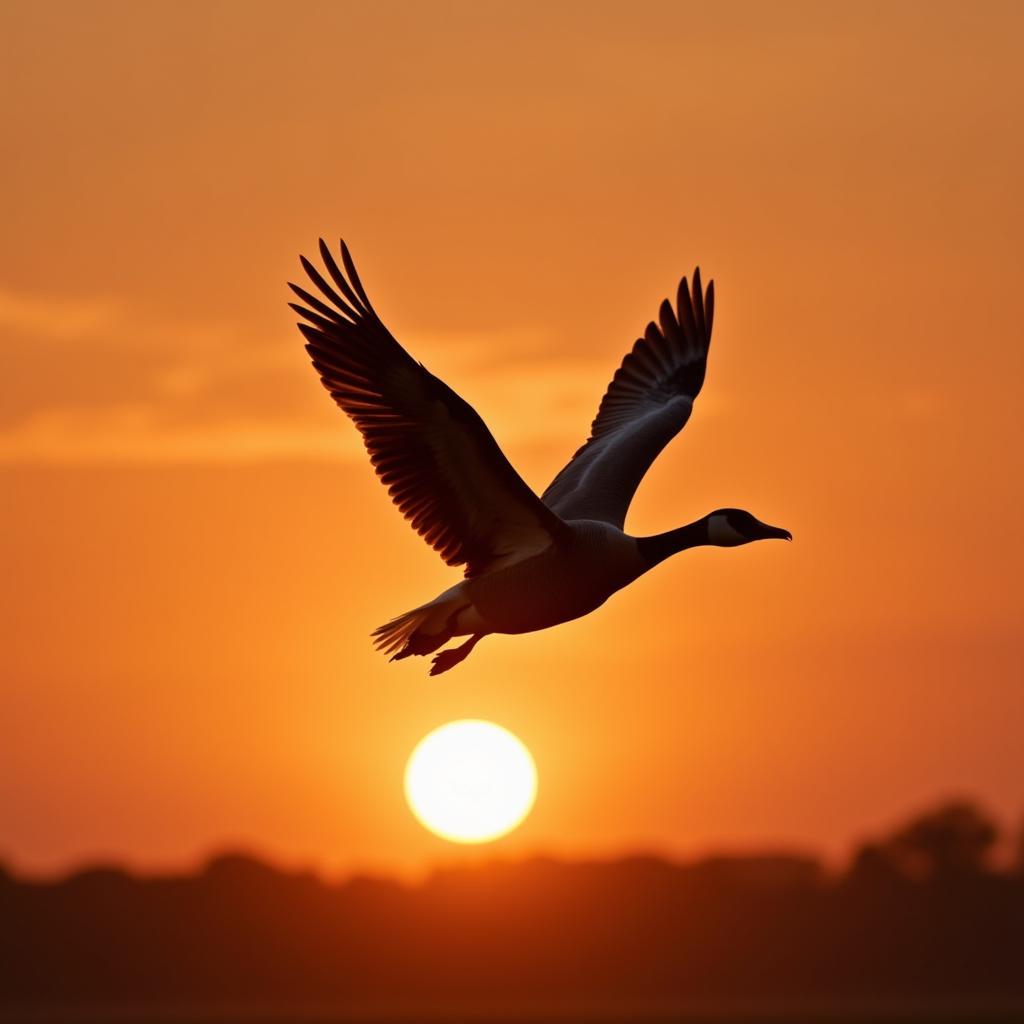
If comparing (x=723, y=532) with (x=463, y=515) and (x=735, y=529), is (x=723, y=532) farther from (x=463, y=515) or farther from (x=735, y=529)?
(x=463, y=515)

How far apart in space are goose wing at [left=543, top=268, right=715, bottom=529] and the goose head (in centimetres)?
87

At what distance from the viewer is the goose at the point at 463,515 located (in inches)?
551

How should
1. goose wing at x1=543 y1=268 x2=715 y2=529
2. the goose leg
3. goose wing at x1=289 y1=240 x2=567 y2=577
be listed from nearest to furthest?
goose wing at x1=289 y1=240 x2=567 y2=577 < the goose leg < goose wing at x1=543 y1=268 x2=715 y2=529

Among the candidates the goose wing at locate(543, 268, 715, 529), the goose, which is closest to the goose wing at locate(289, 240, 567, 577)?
the goose

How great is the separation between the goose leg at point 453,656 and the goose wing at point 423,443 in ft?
2.09

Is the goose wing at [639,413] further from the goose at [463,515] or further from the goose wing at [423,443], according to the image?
the goose wing at [423,443]

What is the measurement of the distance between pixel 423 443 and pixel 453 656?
200cm

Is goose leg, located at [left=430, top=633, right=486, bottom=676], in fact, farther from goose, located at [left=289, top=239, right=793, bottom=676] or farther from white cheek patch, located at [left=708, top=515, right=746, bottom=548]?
white cheek patch, located at [left=708, top=515, right=746, bottom=548]

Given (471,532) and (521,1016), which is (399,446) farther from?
(521,1016)

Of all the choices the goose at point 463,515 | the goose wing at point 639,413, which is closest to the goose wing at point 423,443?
the goose at point 463,515

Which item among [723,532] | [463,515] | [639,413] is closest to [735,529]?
[723,532]

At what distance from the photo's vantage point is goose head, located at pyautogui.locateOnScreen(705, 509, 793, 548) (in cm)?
1591

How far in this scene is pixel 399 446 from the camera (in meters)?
14.5

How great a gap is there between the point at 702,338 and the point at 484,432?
705cm
